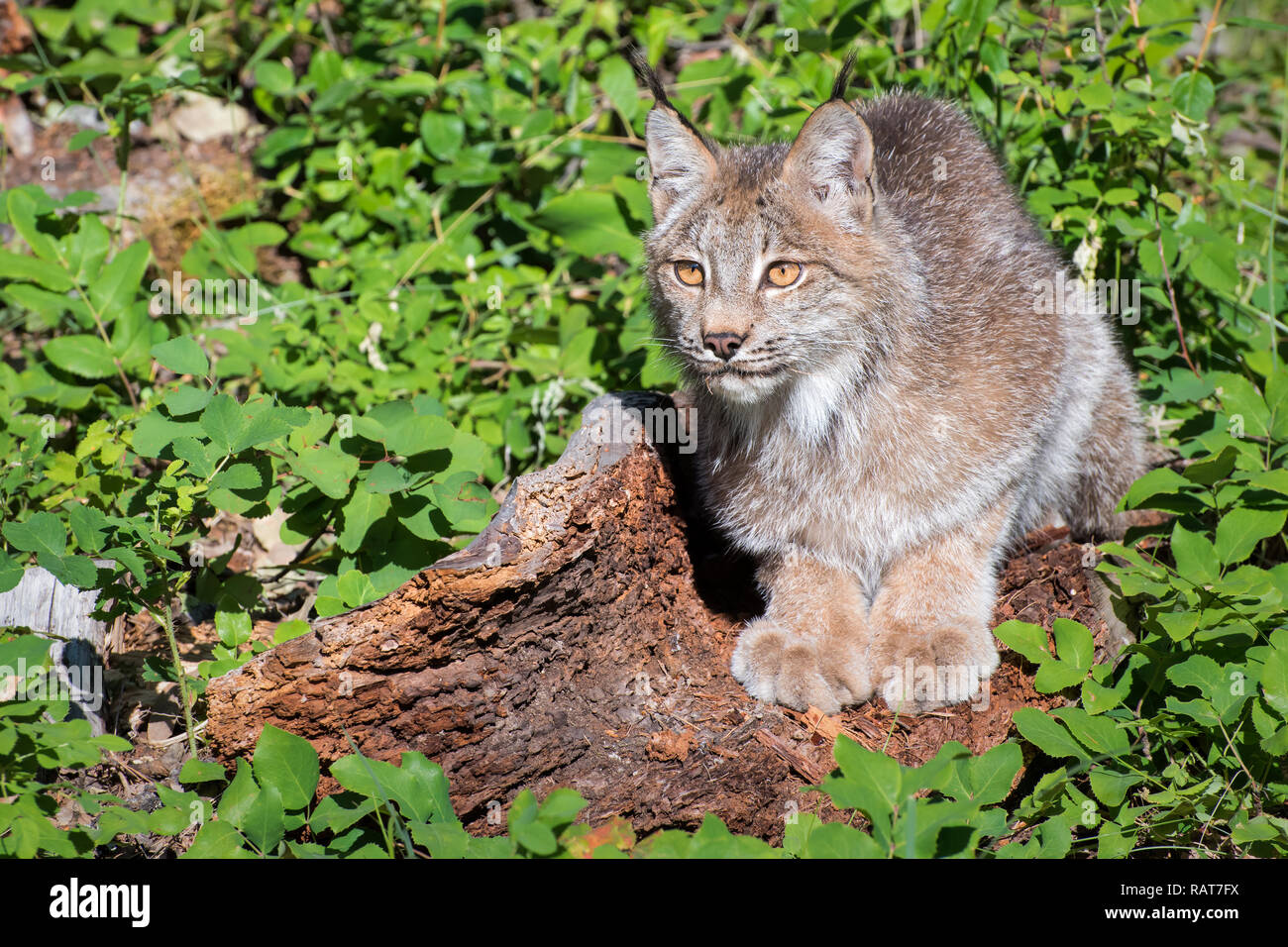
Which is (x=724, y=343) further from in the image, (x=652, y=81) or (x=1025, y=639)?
(x=1025, y=639)

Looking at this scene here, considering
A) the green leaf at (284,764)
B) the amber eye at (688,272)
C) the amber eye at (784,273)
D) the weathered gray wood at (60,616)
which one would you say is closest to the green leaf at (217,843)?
the green leaf at (284,764)

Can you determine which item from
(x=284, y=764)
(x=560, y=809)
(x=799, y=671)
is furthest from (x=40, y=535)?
(x=799, y=671)

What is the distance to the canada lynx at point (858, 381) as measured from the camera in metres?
3.46

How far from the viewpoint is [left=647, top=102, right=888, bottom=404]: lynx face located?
11.1 ft

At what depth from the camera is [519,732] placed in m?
3.08

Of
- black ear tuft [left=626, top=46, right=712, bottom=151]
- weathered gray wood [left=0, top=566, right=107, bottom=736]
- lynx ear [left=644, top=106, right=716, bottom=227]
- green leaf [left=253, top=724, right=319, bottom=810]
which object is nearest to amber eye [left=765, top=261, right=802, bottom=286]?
lynx ear [left=644, top=106, right=716, bottom=227]

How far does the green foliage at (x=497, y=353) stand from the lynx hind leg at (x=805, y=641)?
1.65 ft

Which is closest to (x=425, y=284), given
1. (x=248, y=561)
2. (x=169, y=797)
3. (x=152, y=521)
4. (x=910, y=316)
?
(x=248, y=561)

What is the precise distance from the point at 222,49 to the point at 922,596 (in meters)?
5.77

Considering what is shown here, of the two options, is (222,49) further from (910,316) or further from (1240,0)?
(1240,0)

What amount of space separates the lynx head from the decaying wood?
0.49m

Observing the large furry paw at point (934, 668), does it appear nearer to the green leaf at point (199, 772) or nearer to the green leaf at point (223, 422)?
the green leaf at point (199, 772)

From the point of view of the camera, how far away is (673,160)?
3.80m

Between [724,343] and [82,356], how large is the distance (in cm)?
277
